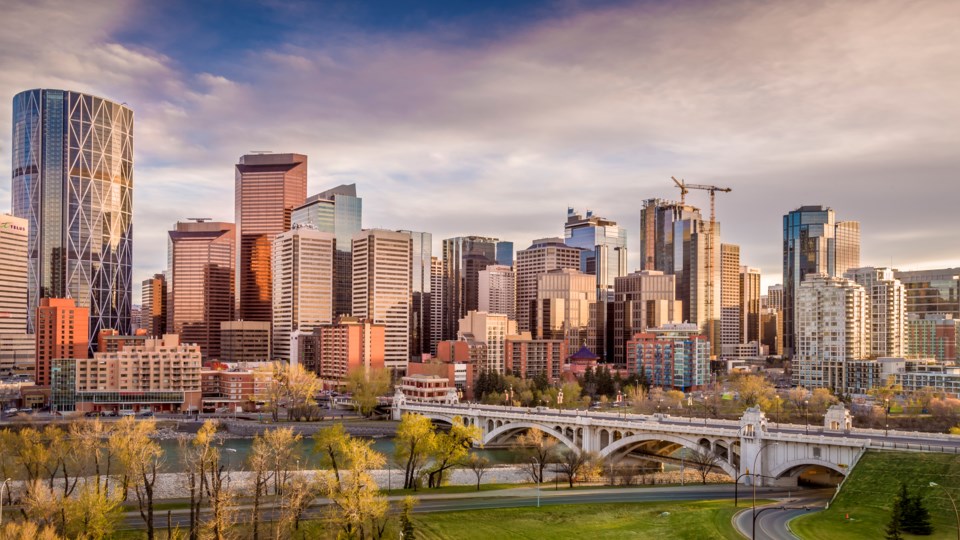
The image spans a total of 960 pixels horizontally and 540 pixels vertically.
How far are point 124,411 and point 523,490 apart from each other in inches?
4014

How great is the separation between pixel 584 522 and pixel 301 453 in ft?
150

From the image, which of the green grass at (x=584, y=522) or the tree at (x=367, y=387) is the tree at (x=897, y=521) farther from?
the tree at (x=367, y=387)

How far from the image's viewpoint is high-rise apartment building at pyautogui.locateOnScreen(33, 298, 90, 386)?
562 ft

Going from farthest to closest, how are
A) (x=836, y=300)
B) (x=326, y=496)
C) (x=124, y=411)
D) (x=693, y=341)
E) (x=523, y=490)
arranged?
(x=693, y=341) → (x=836, y=300) → (x=124, y=411) → (x=523, y=490) → (x=326, y=496)

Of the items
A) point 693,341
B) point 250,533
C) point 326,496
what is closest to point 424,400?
point 693,341

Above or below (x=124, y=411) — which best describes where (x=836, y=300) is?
above

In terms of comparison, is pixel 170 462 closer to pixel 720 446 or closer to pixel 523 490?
pixel 523 490

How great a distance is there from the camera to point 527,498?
72.6m

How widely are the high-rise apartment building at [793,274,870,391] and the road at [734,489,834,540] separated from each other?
105 meters

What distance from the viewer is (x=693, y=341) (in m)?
194

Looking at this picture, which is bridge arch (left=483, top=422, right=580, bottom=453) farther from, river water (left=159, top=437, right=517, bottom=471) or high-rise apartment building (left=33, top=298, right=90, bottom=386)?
high-rise apartment building (left=33, top=298, right=90, bottom=386)

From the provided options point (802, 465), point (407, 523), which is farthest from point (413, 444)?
point (802, 465)

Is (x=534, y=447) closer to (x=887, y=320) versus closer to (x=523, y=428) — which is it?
(x=523, y=428)

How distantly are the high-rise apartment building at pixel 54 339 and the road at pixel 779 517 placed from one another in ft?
470
